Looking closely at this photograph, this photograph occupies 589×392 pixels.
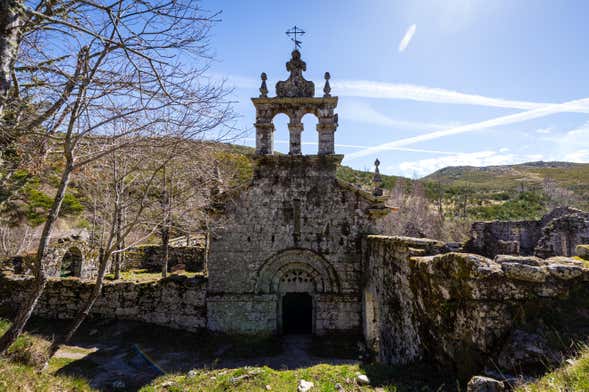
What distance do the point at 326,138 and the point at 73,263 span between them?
17.0 metres

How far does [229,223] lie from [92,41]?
23.1 ft

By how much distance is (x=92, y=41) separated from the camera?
4.72 metres

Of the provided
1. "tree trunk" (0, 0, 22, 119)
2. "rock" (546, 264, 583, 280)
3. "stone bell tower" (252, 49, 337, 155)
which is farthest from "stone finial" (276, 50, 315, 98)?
"rock" (546, 264, 583, 280)

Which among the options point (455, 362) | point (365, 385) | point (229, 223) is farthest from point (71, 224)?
point (455, 362)

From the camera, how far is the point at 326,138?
11086 millimetres

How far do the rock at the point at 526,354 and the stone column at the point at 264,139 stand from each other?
8.91 meters

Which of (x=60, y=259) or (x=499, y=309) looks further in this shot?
(x=60, y=259)

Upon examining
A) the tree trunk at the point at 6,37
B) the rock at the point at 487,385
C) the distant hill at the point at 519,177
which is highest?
the distant hill at the point at 519,177

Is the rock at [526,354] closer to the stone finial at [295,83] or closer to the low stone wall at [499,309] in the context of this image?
the low stone wall at [499,309]

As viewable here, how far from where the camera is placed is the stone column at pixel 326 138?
433 inches

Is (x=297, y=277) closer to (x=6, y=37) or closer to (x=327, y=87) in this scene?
(x=327, y=87)

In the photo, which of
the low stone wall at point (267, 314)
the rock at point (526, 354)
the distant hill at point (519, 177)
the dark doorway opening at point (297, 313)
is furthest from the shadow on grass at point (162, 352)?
the distant hill at point (519, 177)

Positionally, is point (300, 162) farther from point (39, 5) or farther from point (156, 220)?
point (39, 5)

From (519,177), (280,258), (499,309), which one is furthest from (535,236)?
(519,177)
